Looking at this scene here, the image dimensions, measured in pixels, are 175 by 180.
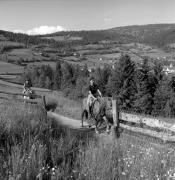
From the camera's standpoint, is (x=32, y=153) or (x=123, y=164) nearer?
(x=32, y=153)

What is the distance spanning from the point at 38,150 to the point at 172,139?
4888 millimetres

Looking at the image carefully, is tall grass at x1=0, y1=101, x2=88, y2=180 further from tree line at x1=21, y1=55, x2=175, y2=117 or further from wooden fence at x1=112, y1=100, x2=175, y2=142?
tree line at x1=21, y1=55, x2=175, y2=117

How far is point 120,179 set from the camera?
3883 mm

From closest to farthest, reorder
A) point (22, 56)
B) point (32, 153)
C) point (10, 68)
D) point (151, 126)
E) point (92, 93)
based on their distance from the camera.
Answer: point (32, 153) < point (151, 126) < point (92, 93) < point (10, 68) < point (22, 56)

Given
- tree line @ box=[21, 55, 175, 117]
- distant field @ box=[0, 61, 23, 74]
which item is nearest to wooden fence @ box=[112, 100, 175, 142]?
tree line @ box=[21, 55, 175, 117]

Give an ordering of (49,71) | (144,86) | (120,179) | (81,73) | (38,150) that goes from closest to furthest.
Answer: (120,179), (38,150), (144,86), (81,73), (49,71)

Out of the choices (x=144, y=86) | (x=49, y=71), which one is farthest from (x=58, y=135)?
(x=49, y=71)

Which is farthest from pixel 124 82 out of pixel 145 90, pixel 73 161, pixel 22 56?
pixel 22 56

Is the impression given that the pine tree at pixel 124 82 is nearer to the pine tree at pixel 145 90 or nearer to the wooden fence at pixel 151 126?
the pine tree at pixel 145 90

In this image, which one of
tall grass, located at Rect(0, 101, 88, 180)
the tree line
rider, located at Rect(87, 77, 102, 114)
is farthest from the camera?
the tree line

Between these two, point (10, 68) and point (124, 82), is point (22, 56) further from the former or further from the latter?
point (124, 82)

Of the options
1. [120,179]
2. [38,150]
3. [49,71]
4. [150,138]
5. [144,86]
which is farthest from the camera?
[49,71]

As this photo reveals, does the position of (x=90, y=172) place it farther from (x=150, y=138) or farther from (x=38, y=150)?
(x=150, y=138)

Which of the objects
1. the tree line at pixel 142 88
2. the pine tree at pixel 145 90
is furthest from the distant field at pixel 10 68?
the pine tree at pixel 145 90
